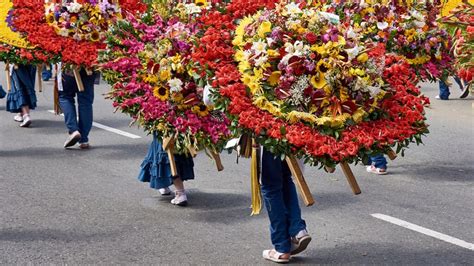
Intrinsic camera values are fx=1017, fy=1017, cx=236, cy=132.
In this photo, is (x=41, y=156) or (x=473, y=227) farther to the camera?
(x=41, y=156)

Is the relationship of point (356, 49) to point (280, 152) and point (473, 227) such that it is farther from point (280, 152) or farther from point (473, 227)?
point (473, 227)

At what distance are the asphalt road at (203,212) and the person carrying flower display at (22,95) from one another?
58.1 inches

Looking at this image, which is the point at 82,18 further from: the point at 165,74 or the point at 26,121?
the point at 26,121

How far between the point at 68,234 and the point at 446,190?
12.9 ft

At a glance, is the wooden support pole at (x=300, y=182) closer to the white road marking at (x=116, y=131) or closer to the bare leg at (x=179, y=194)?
the bare leg at (x=179, y=194)

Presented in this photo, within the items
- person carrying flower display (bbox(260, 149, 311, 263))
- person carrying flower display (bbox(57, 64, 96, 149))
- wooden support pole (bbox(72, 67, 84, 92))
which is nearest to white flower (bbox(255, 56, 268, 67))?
person carrying flower display (bbox(260, 149, 311, 263))

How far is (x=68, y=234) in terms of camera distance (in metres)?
8.42

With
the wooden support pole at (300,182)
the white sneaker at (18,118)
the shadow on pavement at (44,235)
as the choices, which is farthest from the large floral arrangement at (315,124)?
the white sneaker at (18,118)

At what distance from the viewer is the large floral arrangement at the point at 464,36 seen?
566 centimetres

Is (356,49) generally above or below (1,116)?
above

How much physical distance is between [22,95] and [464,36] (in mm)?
9845

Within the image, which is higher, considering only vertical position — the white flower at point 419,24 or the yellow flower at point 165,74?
the white flower at point 419,24

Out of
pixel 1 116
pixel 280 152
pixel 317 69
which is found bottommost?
pixel 1 116

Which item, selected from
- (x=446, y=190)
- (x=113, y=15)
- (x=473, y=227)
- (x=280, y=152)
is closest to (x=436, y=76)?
(x=446, y=190)
